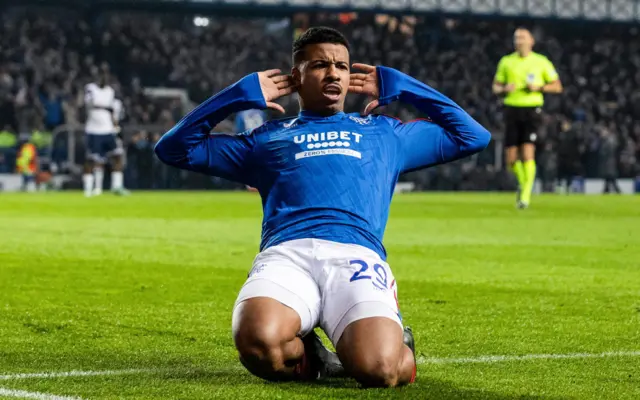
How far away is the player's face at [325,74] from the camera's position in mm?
4930

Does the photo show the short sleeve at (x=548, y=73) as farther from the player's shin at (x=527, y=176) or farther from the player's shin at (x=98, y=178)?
the player's shin at (x=98, y=178)

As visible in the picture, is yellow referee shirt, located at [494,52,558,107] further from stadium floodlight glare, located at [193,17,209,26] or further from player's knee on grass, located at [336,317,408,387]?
stadium floodlight glare, located at [193,17,209,26]

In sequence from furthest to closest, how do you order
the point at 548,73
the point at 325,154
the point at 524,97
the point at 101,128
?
the point at 101,128 < the point at 524,97 < the point at 548,73 < the point at 325,154

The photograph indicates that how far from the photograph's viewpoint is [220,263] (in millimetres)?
9883

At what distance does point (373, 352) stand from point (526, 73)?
14651 mm

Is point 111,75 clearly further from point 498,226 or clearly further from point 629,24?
point 498,226

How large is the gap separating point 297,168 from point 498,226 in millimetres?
9837

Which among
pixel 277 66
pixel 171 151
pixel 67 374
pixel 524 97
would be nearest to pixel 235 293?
pixel 171 151

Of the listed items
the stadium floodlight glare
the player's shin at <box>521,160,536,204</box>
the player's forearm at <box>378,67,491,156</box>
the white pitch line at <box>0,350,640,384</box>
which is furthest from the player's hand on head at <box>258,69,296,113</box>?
the stadium floodlight glare

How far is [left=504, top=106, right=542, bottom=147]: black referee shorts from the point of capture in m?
18.5

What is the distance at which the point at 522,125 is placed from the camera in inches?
730

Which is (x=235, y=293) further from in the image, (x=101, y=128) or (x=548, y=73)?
(x=101, y=128)

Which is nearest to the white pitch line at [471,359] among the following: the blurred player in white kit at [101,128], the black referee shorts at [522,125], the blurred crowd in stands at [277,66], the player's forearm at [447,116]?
the player's forearm at [447,116]

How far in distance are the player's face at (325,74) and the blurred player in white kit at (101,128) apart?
1905 centimetres
